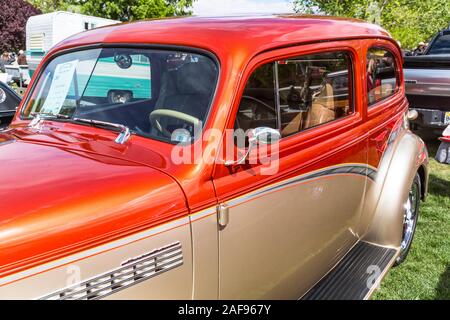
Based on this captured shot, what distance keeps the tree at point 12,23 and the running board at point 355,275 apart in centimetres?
3144

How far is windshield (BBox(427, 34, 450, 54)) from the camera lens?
28.6ft

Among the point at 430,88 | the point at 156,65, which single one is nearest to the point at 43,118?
the point at 156,65

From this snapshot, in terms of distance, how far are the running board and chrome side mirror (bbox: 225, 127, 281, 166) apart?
1087 millimetres

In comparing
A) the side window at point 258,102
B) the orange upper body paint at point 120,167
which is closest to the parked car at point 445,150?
the orange upper body paint at point 120,167

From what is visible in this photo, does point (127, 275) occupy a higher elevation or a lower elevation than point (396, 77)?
lower

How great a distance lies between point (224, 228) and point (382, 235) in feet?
5.69

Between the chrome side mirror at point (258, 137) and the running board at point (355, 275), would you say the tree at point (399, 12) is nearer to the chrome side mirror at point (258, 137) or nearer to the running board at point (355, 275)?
the running board at point (355, 275)

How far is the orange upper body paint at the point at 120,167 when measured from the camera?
4.42 feet

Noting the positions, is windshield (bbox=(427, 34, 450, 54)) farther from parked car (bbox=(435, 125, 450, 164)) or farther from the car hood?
the car hood

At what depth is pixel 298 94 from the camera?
2.43 m

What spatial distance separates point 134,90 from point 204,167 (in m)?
0.93

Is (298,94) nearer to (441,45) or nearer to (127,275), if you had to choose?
(127,275)

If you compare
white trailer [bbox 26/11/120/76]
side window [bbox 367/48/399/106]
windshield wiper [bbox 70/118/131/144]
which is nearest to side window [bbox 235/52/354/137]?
side window [bbox 367/48/399/106]

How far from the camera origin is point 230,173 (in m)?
1.83
